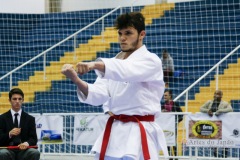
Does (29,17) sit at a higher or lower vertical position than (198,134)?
higher

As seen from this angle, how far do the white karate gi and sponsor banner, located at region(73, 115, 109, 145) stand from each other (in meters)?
7.00

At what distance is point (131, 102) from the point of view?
4.93 m

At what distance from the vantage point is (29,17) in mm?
20109

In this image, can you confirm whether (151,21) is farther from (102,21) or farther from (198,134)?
(198,134)

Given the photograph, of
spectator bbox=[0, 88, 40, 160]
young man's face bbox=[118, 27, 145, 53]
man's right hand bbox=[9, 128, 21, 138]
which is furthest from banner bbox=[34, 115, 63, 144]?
young man's face bbox=[118, 27, 145, 53]

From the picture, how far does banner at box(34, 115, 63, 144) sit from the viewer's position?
1234 centimetres

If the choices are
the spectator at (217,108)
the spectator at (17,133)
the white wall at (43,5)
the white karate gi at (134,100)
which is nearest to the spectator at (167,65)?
the spectator at (217,108)

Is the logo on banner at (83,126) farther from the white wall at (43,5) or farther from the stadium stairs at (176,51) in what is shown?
the white wall at (43,5)

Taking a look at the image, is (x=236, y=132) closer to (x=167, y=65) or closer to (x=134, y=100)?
(x=167, y=65)

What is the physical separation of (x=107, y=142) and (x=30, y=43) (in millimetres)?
14267

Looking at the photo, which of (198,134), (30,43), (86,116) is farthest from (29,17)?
(198,134)

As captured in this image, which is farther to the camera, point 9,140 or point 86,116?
point 86,116

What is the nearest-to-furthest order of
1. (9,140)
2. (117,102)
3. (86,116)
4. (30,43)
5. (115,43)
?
(117,102), (9,140), (86,116), (115,43), (30,43)

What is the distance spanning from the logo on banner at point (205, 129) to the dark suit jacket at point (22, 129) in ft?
8.91
